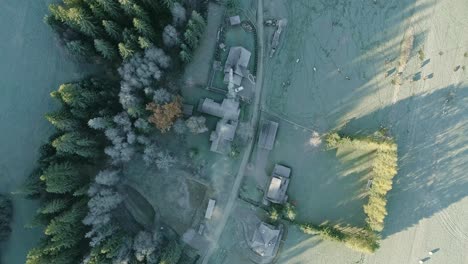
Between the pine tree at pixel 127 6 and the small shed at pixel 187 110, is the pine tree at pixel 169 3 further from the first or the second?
the small shed at pixel 187 110

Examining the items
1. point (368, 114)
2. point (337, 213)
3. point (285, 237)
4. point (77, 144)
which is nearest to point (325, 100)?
point (368, 114)

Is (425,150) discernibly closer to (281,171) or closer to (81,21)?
(281,171)

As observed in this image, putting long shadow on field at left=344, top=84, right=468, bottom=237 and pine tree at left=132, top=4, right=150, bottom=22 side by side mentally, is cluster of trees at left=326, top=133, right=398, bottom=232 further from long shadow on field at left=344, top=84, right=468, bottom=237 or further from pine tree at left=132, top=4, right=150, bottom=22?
pine tree at left=132, top=4, right=150, bottom=22

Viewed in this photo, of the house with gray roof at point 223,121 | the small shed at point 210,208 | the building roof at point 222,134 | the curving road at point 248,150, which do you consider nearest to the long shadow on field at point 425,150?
the curving road at point 248,150

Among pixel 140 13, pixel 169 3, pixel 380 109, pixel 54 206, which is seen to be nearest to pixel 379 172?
pixel 380 109

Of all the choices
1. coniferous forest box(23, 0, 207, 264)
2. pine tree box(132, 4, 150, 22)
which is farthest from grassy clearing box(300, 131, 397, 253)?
pine tree box(132, 4, 150, 22)

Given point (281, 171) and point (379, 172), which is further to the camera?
point (281, 171)
